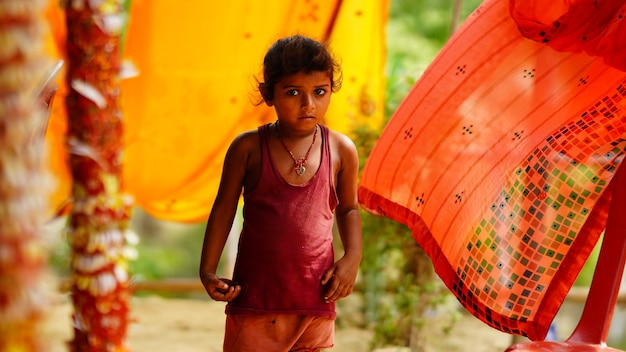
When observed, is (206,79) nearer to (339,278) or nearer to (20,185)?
(339,278)

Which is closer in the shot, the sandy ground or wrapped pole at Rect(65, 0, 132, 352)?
wrapped pole at Rect(65, 0, 132, 352)

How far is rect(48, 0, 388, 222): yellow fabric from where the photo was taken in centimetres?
326

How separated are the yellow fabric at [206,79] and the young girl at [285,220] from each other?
4.06ft

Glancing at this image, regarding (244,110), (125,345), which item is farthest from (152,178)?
(125,345)

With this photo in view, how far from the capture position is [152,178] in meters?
3.46

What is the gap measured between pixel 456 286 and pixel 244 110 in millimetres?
1323

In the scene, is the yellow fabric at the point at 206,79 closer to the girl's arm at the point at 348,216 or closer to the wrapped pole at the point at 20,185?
the girl's arm at the point at 348,216

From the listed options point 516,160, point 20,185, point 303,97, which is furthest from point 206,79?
point 20,185

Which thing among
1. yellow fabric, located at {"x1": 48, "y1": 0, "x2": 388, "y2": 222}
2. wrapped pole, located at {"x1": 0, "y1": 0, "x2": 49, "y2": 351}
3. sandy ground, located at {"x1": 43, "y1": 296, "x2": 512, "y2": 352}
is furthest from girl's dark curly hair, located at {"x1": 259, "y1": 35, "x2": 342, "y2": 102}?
sandy ground, located at {"x1": 43, "y1": 296, "x2": 512, "y2": 352}

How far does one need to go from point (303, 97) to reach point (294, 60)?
86mm

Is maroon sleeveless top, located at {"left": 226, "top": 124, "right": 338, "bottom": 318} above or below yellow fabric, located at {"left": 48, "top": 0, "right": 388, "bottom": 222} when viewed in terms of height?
below

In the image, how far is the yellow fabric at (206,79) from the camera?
10.7ft

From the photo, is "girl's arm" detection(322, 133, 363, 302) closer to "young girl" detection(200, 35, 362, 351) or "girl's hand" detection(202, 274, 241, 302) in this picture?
"young girl" detection(200, 35, 362, 351)

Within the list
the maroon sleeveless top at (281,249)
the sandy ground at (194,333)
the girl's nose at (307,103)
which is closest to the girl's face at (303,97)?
the girl's nose at (307,103)
